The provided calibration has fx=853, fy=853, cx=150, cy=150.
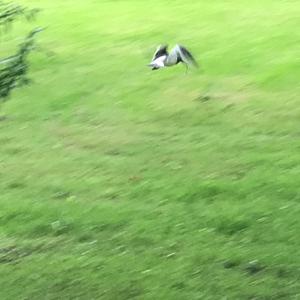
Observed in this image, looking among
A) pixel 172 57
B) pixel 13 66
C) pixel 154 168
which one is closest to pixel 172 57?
pixel 172 57

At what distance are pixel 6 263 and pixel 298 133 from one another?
374cm

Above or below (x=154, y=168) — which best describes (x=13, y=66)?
above

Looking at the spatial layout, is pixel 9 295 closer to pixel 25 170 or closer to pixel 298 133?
pixel 25 170

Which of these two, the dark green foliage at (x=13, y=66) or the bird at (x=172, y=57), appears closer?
the dark green foliage at (x=13, y=66)

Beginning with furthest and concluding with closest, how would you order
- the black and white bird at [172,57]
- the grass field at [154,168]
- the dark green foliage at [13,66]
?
the black and white bird at [172,57] → the grass field at [154,168] → the dark green foliage at [13,66]

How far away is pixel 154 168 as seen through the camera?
24.6ft

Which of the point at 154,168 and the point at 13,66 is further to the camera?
the point at 154,168

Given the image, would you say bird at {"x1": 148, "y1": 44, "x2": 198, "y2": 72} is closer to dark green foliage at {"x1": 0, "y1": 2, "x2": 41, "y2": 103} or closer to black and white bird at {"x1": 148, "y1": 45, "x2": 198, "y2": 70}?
black and white bird at {"x1": 148, "y1": 45, "x2": 198, "y2": 70}

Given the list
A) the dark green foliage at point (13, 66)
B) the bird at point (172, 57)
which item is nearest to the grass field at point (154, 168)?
the bird at point (172, 57)

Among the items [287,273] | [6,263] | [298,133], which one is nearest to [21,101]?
[298,133]

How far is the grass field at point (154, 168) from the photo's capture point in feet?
17.3

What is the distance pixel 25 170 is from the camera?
25.0 ft

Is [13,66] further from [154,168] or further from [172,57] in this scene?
[172,57]

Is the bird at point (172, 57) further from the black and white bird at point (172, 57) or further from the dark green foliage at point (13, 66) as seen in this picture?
the dark green foliage at point (13, 66)
